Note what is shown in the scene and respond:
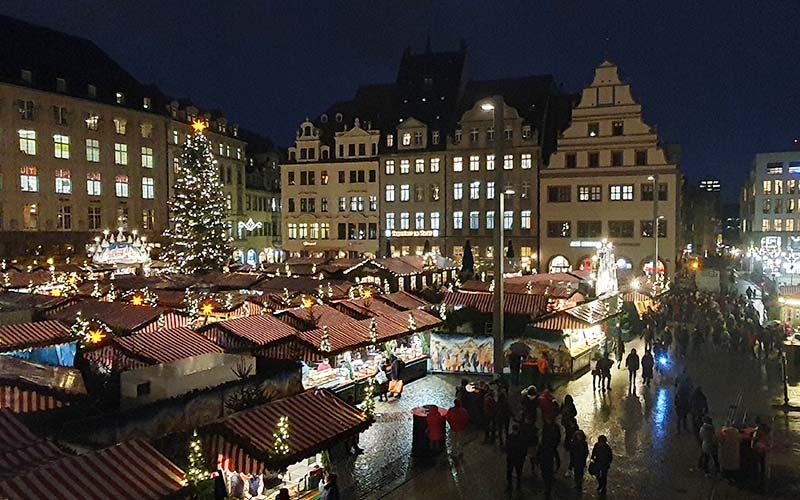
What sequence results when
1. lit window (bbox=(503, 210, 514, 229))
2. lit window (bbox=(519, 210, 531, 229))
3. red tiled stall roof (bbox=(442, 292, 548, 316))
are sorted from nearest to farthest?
red tiled stall roof (bbox=(442, 292, 548, 316))
lit window (bbox=(519, 210, 531, 229))
lit window (bbox=(503, 210, 514, 229))

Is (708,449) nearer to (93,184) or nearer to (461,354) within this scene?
(461,354)

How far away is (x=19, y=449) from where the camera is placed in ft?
31.6

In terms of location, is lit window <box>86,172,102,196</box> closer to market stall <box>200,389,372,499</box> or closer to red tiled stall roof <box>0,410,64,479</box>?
market stall <box>200,389,372,499</box>

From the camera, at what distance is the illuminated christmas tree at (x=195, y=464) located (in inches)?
411

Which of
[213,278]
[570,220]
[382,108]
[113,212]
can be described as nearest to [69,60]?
[113,212]

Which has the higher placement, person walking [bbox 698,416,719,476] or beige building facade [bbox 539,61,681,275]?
beige building facade [bbox 539,61,681,275]

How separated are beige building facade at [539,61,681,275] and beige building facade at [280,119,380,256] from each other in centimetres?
1565

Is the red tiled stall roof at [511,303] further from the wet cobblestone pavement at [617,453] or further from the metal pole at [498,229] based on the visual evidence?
the metal pole at [498,229]

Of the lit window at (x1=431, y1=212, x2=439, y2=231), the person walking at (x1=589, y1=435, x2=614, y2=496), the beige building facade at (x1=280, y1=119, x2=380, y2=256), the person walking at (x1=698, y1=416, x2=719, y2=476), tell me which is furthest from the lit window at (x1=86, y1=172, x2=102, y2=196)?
the person walking at (x1=698, y1=416, x2=719, y2=476)

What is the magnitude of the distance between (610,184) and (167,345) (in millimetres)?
44881

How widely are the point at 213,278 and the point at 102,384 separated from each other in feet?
71.6

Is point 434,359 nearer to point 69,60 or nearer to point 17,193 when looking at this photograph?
point 17,193

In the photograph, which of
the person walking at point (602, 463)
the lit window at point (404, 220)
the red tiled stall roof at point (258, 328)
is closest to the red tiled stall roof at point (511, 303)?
the red tiled stall roof at point (258, 328)

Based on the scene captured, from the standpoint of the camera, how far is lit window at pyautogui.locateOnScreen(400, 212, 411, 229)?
63406 millimetres
